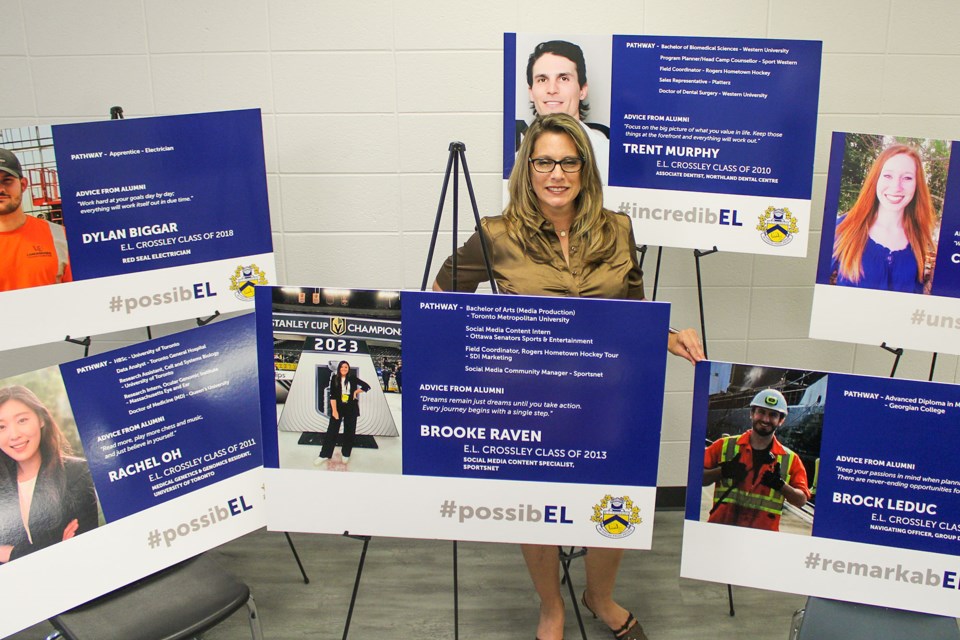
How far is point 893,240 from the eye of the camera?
7.44ft

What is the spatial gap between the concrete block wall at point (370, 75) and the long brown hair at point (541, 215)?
816mm

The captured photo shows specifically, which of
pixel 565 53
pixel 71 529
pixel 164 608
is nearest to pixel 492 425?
pixel 164 608

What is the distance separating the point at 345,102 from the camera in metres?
2.85

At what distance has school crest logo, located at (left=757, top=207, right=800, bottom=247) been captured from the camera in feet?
7.86

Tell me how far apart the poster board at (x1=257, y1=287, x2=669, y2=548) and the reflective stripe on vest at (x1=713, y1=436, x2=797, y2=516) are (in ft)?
0.57

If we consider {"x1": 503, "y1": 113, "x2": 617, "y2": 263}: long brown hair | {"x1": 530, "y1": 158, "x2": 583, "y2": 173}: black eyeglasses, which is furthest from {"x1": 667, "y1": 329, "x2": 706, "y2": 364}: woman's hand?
{"x1": 530, "y1": 158, "x2": 583, "y2": 173}: black eyeglasses

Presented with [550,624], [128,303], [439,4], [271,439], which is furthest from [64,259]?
[550,624]

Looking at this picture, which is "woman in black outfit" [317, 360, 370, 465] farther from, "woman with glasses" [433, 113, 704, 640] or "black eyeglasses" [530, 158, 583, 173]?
"black eyeglasses" [530, 158, 583, 173]

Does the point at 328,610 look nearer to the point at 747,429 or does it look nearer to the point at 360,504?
the point at 360,504

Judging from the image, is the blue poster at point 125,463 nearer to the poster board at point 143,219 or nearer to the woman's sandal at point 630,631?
the poster board at point 143,219

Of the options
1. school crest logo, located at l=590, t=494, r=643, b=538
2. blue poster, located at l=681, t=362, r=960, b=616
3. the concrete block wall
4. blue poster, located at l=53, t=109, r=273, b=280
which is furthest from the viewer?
the concrete block wall

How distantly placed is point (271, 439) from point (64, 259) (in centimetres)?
82

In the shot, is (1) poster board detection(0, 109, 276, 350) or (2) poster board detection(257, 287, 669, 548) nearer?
(2) poster board detection(257, 287, 669, 548)

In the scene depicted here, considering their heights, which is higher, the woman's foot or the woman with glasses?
the woman with glasses
